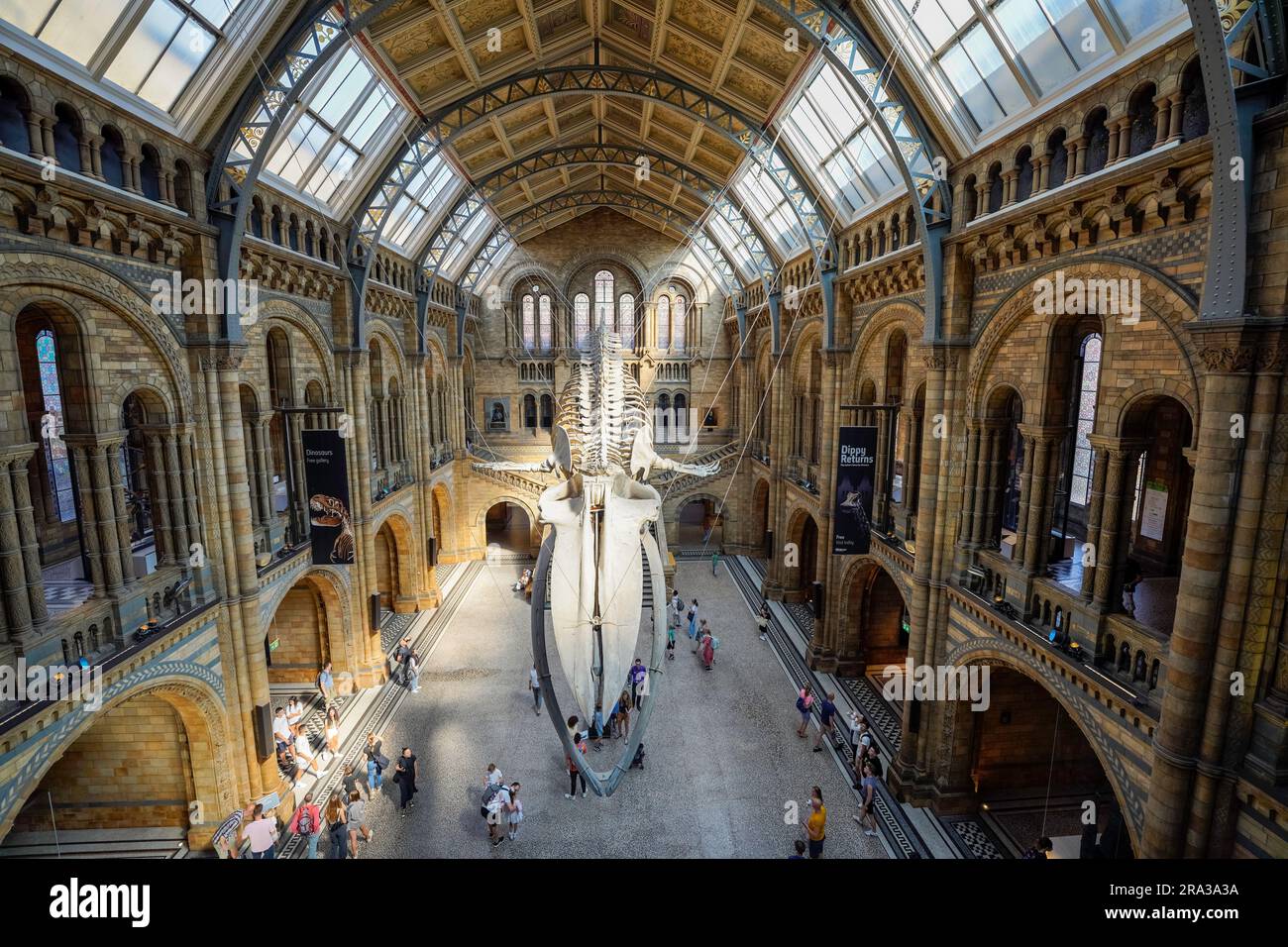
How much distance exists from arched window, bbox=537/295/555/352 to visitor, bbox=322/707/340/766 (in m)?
20.0

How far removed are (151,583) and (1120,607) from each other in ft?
46.3

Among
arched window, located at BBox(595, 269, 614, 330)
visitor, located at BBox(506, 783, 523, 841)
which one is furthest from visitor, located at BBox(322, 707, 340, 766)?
arched window, located at BBox(595, 269, 614, 330)

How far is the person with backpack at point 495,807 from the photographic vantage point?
11.4 meters

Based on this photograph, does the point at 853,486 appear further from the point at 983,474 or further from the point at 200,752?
the point at 200,752

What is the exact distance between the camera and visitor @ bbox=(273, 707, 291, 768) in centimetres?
1316

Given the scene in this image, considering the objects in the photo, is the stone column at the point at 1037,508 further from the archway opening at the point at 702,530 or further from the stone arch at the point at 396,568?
the stone arch at the point at 396,568

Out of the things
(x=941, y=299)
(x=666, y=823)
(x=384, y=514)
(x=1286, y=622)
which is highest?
(x=941, y=299)

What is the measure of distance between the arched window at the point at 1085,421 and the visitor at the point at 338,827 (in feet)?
52.6

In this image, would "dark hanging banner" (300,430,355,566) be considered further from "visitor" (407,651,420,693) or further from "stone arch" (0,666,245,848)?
"visitor" (407,651,420,693)

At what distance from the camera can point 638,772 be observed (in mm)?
13336

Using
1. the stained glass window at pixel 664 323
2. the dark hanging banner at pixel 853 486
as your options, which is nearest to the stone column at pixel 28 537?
the dark hanging banner at pixel 853 486
